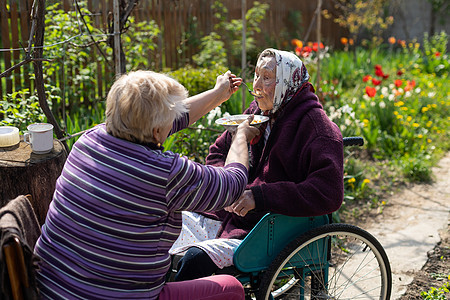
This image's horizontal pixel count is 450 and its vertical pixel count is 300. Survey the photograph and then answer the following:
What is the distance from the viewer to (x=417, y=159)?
4684mm

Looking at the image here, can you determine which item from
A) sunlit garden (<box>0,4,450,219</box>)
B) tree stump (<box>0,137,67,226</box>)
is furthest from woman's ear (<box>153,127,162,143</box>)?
sunlit garden (<box>0,4,450,219</box>)

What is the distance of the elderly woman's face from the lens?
2309mm

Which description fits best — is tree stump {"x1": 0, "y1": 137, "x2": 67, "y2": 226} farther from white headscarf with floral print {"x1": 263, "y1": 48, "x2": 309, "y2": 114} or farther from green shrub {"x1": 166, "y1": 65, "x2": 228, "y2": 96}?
green shrub {"x1": 166, "y1": 65, "x2": 228, "y2": 96}

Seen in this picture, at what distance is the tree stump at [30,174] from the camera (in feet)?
7.35

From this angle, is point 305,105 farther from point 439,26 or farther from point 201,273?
point 439,26

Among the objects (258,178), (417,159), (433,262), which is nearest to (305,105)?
(258,178)

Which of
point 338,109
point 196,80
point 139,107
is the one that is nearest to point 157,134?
point 139,107

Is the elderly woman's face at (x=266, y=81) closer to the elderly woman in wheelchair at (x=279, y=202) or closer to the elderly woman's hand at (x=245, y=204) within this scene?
the elderly woman in wheelchair at (x=279, y=202)

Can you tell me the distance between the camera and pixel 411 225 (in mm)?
3738

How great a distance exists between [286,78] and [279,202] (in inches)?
23.2

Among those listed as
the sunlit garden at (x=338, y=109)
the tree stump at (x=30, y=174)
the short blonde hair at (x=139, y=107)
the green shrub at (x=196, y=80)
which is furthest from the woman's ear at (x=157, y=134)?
the green shrub at (x=196, y=80)

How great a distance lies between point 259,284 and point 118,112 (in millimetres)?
975

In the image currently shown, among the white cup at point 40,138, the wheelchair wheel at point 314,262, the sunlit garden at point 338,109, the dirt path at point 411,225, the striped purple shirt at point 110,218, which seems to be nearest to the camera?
the striped purple shirt at point 110,218

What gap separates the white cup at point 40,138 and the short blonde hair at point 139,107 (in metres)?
0.81
